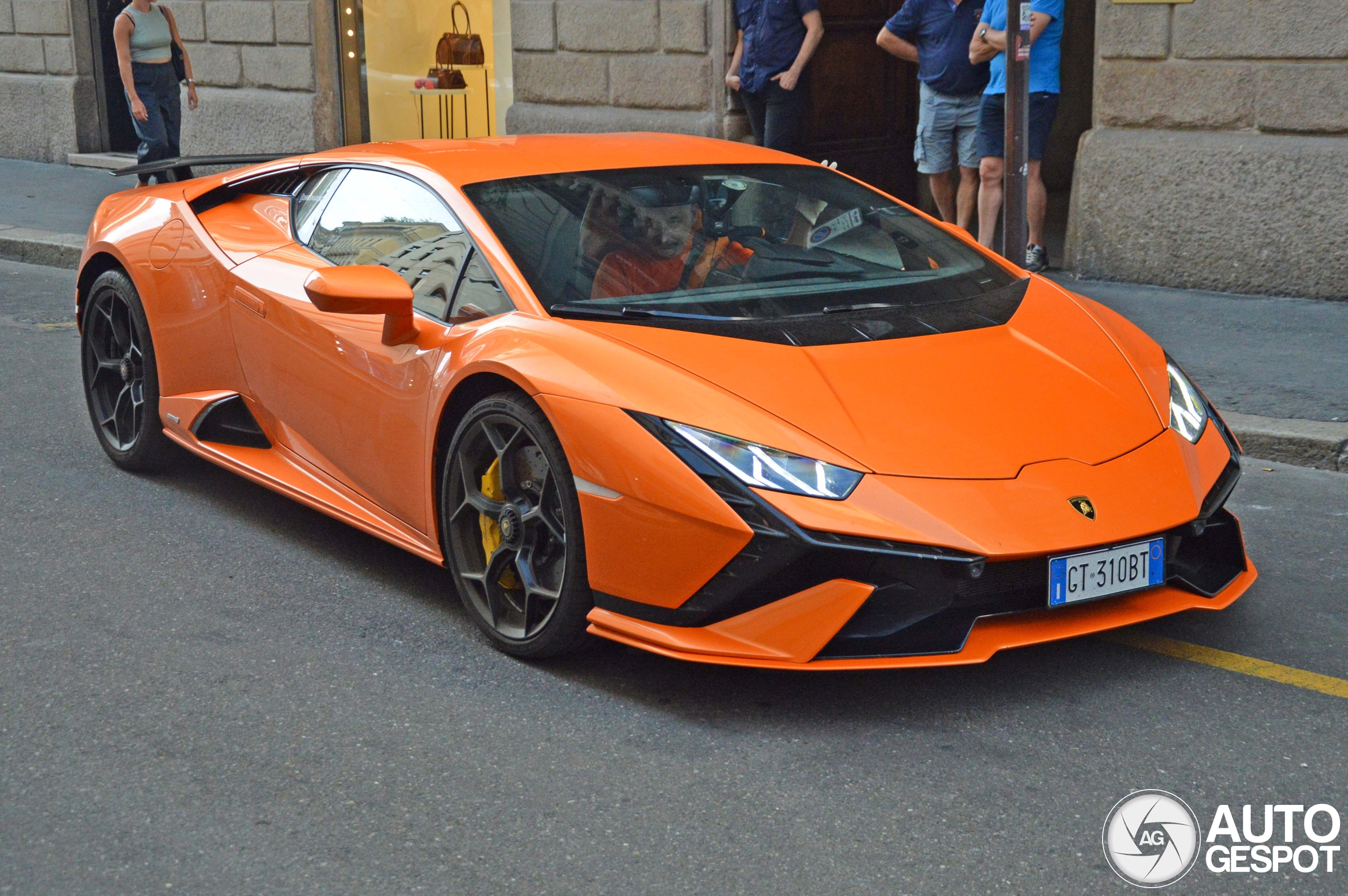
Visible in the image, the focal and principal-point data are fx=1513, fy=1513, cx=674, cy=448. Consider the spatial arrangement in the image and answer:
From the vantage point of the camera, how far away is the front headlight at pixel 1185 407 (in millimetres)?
3674

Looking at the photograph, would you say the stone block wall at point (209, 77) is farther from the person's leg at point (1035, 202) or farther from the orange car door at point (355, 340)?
the orange car door at point (355, 340)

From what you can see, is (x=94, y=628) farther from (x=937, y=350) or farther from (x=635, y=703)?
(x=937, y=350)

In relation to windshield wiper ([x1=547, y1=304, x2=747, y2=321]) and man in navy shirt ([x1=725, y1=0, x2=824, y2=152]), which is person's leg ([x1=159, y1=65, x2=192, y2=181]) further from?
windshield wiper ([x1=547, y1=304, x2=747, y2=321])

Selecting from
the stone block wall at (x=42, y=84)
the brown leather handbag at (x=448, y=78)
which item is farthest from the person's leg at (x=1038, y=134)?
the stone block wall at (x=42, y=84)

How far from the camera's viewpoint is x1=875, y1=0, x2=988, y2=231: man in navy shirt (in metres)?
8.89

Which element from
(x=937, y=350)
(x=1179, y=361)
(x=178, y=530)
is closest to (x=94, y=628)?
(x=178, y=530)

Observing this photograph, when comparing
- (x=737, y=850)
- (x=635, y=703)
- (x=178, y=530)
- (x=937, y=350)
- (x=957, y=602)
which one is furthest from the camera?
(x=178, y=530)

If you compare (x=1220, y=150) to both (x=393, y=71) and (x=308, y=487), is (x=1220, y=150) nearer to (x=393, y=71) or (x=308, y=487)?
(x=308, y=487)

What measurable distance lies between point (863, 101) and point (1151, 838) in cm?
919

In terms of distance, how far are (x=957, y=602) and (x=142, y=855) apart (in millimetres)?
1667

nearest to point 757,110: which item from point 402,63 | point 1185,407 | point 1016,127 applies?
point 1016,127

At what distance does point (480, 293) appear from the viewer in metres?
3.88

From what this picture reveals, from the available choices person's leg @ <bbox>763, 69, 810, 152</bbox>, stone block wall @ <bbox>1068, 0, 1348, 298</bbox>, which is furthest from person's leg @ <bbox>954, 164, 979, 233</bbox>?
person's leg @ <bbox>763, 69, 810, 152</bbox>

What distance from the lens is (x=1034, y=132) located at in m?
8.68
